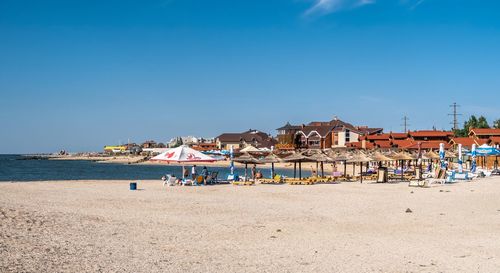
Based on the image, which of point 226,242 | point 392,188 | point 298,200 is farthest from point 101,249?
point 392,188

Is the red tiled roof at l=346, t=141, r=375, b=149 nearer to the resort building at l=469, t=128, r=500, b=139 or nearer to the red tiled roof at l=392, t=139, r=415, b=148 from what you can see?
the red tiled roof at l=392, t=139, r=415, b=148

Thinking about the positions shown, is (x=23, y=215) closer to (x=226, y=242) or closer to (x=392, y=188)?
(x=226, y=242)

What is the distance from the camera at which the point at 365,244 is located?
13719mm

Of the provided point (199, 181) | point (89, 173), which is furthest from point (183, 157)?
point (89, 173)

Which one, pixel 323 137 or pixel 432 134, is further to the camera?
pixel 323 137

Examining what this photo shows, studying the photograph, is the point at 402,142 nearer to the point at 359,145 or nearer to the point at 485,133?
the point at 359,145

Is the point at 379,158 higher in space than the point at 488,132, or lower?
lower

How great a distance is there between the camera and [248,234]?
599 inches

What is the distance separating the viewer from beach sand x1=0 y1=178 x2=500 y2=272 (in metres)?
11.3

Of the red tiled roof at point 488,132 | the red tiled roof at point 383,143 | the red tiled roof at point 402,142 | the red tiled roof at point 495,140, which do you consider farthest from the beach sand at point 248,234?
the red tiled roof at point 383,143

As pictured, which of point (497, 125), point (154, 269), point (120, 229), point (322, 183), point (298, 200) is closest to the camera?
point (154, 269)

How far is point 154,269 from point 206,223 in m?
6.49

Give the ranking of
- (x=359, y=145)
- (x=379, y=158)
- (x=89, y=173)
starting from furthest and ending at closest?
1. (x=359, y=145)
2. (x=89, y=173)
3. (x=379, y=158)

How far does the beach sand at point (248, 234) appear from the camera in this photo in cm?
1127
